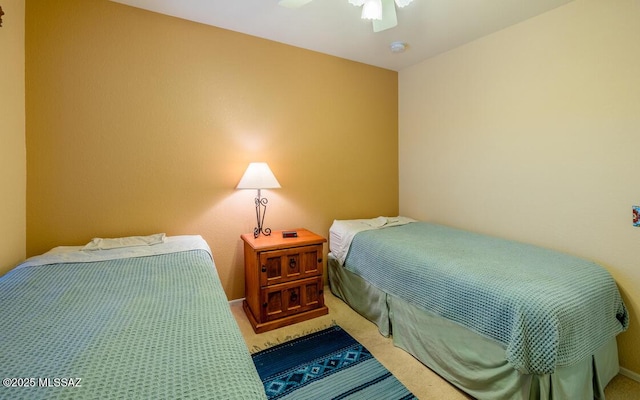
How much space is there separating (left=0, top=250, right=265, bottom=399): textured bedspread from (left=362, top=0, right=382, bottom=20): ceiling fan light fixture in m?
1.74

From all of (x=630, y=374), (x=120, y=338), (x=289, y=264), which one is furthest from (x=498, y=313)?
(x=120, y=338)

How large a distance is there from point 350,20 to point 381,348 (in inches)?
96.5

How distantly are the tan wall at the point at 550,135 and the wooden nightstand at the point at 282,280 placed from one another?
1497 millimetres

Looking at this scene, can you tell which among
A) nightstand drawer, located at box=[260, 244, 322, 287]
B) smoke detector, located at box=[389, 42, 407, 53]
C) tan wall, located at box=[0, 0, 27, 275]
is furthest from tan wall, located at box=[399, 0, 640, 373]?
tan wall, located at box=[0, 0, 27, 275]

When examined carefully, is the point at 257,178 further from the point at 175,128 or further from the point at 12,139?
the point at 12,139

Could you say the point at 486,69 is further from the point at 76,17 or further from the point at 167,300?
the point at 76,17

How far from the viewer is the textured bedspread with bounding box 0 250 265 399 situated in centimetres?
71

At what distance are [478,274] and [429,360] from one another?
0.66 metres

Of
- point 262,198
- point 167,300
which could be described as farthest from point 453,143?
point 167,300

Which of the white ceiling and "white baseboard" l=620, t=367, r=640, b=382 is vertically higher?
the white ceiling

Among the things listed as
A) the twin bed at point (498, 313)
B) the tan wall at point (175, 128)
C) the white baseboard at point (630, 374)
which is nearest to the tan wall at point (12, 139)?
the tan wall at point (175, 128)

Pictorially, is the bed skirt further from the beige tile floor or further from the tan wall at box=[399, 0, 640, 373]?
the tan wall at box=[399, 0, 640, 373]

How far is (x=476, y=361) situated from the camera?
1536mm

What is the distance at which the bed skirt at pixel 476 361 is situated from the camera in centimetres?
134
